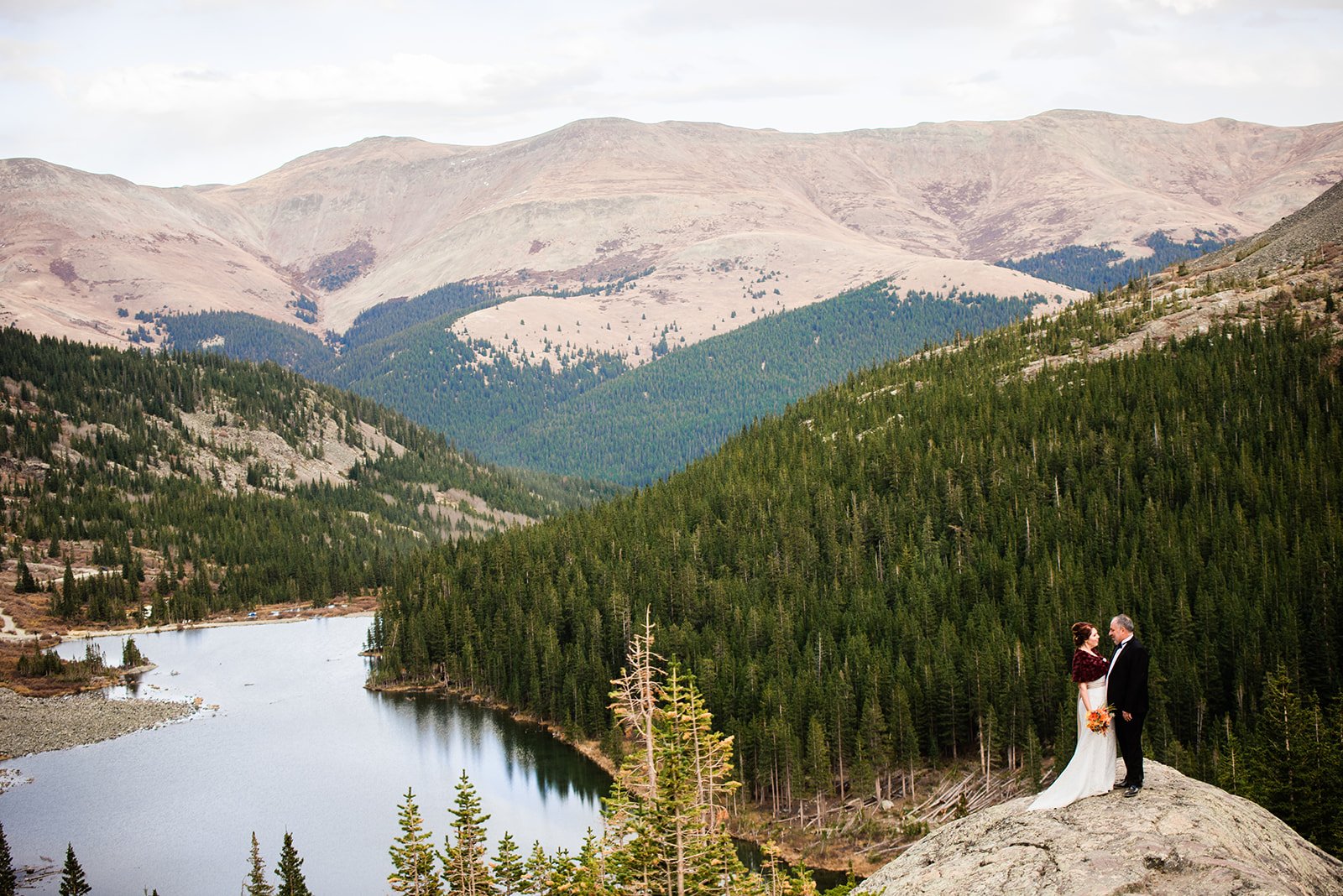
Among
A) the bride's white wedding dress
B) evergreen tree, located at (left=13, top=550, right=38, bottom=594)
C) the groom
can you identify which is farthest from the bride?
evergreen tree, located at (left=13, top=550, right=38, bottom=594)

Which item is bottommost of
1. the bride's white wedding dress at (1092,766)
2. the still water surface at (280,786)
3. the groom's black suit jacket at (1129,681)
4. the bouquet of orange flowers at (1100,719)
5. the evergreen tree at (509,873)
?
the still water surface at (280,786)

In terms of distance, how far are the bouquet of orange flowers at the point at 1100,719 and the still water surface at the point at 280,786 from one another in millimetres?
60813

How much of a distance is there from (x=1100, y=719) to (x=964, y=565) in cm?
8931

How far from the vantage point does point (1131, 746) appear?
72.3 ft

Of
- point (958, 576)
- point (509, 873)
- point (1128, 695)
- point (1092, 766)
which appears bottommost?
point (509, 873)

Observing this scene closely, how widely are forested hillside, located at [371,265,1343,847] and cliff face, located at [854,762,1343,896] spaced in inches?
1599

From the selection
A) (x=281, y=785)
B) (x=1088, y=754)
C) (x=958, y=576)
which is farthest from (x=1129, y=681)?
(x=281, y=785)

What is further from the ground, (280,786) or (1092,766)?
(1092,766)

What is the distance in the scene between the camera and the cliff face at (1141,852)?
19.4 meters

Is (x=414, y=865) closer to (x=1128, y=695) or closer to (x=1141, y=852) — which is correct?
(x=1128, y=695)

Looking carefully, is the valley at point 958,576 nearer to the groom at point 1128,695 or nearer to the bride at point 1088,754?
the bride at point 1088,754

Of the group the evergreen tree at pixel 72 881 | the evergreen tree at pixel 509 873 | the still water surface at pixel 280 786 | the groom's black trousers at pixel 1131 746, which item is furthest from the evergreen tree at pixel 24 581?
the groom's black trousers at pixel 1131 746

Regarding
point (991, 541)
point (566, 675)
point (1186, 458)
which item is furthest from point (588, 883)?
point (1186, 458)

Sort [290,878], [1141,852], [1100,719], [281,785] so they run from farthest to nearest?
[281,785]
[290,878]
[1100,719]
[1141,852]
